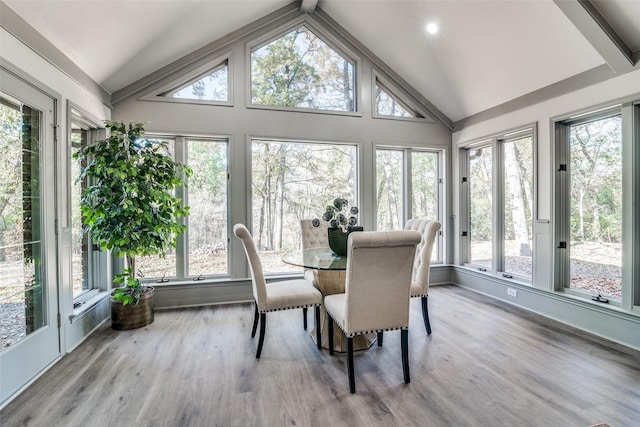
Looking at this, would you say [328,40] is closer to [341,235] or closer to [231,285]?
[341,235]

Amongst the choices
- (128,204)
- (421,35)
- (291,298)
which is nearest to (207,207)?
(128,204)

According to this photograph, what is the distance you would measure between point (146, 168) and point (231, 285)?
5.72ft

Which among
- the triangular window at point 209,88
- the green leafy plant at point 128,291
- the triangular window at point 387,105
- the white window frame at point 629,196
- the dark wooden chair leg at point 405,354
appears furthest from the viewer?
the triangular window at point 387,105

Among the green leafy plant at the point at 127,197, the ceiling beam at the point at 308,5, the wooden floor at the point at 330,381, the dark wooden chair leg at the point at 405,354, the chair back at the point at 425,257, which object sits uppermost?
the ceiling beam at the point at 308,5

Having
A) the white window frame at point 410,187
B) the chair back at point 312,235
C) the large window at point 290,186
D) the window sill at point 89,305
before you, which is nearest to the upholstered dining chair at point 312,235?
the chair back at point 312,235

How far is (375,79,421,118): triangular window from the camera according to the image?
466cm

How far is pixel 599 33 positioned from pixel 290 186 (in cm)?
340

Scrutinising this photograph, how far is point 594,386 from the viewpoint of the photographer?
2133 mm

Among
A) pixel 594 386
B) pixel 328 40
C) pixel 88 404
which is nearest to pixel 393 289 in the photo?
pixel 594 386

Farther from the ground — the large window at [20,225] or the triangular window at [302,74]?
the triangular window at [302,74]

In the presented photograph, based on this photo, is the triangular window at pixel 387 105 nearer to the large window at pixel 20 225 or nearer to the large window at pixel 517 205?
the large window at pixel 517 205

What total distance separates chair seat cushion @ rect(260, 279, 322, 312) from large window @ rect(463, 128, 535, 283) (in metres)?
2.75

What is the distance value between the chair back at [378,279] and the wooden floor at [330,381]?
441 millimetres

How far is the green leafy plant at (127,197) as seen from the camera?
2.91 metres
